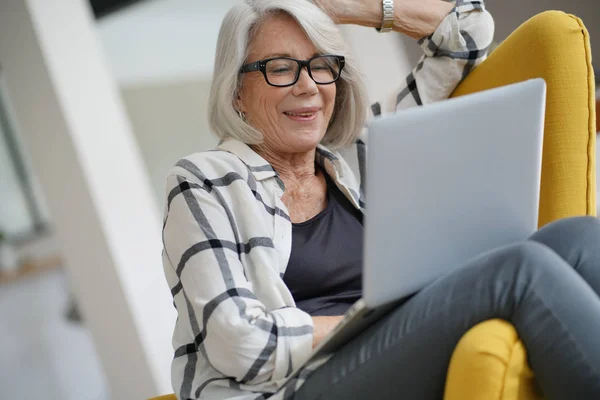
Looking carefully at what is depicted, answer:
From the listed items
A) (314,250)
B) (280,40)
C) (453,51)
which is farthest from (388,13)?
(314,250)

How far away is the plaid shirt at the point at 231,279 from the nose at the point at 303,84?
6.5 inches

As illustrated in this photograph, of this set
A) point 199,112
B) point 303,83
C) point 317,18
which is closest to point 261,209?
point 303,83

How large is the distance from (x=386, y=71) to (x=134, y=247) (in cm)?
141

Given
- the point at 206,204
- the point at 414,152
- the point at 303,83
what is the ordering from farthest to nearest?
the point at 303,83
the point at 206,204
the point at 414,152

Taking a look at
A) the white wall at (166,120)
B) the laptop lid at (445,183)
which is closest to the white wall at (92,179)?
the white wall at (166,120)

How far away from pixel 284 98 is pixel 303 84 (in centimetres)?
5

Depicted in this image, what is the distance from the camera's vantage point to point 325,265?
1470 millimetres

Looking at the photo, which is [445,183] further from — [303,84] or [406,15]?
[406,15]

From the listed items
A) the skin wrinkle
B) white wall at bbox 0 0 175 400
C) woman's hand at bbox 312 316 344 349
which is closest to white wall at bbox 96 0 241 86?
white wall at bbox 0 0 175 400

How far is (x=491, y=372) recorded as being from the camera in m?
1.01

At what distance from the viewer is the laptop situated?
1.00 meters

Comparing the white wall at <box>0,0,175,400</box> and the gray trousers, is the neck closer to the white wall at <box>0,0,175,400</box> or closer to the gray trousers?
the gray trousers

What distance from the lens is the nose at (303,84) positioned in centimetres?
158

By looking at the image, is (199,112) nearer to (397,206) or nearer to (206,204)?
(206,204)
